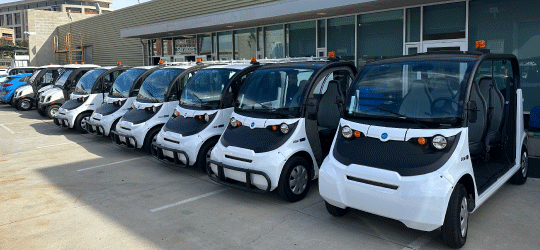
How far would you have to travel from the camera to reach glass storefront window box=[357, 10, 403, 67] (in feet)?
36.7

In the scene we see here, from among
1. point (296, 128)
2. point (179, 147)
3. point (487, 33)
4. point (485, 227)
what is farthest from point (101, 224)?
point (487, 33)

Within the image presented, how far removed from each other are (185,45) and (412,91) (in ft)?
52.9

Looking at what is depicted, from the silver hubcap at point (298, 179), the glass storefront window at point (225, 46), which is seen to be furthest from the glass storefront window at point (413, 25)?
the glass storefront window at point (225, 46)

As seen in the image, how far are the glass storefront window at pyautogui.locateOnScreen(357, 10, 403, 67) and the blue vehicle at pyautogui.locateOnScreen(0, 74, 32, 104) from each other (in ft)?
46.5

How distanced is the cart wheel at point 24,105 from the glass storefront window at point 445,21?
15.2 meters

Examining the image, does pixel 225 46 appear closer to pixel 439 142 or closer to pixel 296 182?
pixel 296 182

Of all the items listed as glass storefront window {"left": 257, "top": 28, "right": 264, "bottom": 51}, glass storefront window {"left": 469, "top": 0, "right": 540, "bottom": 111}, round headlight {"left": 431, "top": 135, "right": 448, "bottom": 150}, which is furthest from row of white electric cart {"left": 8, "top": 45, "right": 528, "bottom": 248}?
glass storefront window {"left": 257, "top": 28, "right": 264, "bottom": 51}

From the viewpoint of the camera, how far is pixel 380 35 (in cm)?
1156

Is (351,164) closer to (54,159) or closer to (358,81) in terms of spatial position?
(358,81)

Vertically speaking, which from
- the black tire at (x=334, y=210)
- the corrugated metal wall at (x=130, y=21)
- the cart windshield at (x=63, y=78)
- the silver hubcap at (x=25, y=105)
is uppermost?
the corrugated metal wall at (x=130, y=21)

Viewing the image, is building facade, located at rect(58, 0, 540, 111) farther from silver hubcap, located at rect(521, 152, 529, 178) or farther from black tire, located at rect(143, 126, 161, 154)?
black tire, located at rect(143, 126, 161, 154)

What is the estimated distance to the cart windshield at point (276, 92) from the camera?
231 inches

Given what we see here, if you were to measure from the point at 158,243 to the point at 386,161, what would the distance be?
2443 millimetres

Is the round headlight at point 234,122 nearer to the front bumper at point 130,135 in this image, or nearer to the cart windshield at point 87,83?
the front bumper at point 130,135
